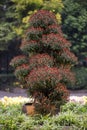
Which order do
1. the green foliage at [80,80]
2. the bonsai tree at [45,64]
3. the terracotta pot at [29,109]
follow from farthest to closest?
the green foliage at [80,80]
the terracotta pot at [29,109]
the bonsai tree at [45,64]

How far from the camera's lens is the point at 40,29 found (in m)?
8.45

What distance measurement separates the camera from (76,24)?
64.4ft

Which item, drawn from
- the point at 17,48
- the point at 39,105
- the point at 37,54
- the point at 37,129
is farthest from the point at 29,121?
the point at 17,48

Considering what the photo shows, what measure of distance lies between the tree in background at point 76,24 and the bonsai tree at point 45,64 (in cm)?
1088

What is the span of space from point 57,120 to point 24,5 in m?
12.9

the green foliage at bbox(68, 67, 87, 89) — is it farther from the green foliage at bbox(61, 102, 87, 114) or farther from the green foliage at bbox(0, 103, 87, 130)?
the green foliage at bbox(0, 103, 87, 130)

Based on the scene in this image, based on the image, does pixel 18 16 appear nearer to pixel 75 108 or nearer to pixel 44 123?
pixel 75 108

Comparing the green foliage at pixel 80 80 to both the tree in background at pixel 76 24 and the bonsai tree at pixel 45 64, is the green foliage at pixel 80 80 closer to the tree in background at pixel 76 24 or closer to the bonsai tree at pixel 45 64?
Result: the tree in background at pixel 76 24

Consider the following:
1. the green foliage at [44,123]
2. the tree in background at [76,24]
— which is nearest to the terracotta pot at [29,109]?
the green foliage at [44,123]

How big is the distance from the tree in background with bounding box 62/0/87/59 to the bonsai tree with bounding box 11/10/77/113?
429 inches

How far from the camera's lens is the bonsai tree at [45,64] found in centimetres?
749

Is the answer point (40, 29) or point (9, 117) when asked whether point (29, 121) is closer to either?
point (9, 117)

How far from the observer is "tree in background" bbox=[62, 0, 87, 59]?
19.6 metres

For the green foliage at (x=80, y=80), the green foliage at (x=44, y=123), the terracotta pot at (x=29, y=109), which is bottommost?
the green foliage at (x=80, y=80)
